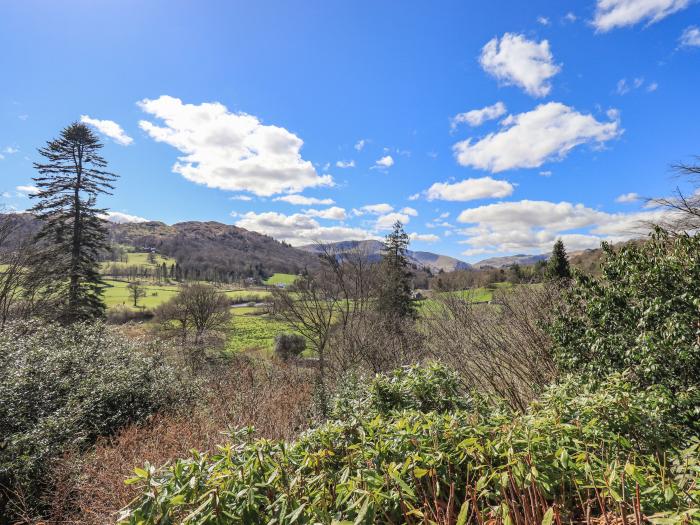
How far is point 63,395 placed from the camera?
8.12 m

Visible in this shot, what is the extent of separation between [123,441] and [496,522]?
24.1 ft

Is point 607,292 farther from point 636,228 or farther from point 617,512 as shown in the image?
point 636,228

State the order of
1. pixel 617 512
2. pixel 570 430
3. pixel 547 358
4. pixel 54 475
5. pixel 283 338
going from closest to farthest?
pixel 617 512 < pixel 570 430 < pixel 54 475 < pixel 547 358 < pixel 283 338

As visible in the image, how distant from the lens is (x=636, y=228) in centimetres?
994

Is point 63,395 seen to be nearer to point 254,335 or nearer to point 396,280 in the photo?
point 396,280

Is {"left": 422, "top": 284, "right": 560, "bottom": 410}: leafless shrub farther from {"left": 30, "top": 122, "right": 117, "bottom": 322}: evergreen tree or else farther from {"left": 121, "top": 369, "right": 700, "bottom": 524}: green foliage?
{"left": 30, "top": 122, "right": 117, "bottom": 322}: evergreen tree

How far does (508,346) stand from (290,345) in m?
20.3


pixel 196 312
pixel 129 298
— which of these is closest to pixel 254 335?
pixel 196 312

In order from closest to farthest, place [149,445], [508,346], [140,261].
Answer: [149,445] < [508,346] < [140,261]

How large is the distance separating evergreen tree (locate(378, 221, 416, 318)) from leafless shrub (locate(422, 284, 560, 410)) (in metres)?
11.6

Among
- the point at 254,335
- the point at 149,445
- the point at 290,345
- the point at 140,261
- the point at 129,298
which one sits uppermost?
the point at 140,261

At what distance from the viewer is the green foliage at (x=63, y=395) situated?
6.18 meters

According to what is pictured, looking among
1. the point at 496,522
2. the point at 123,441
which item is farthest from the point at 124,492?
the point at 496,522

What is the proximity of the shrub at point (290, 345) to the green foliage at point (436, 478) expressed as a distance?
81.3 feet
